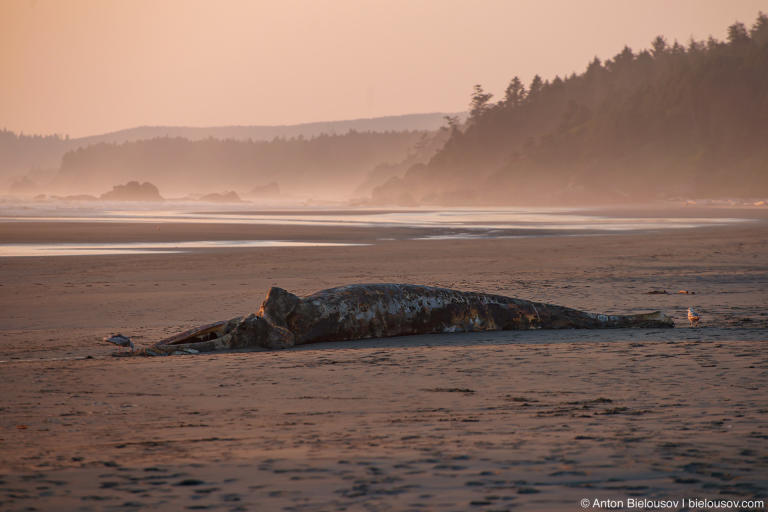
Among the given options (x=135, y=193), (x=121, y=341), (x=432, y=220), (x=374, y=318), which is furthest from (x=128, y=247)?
(x=135, y=193)

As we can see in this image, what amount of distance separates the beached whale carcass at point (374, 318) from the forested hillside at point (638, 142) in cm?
7584

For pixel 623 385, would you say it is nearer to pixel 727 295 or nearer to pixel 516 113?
pixel 727 295

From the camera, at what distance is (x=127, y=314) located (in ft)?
32.5

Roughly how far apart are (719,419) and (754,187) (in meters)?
81.4

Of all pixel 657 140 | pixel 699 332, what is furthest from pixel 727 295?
pixel 657 140

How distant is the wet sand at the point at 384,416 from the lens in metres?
3.43

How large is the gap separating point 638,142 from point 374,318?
90.9 metres

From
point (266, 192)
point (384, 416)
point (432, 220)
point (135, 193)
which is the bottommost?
point (384, 416)

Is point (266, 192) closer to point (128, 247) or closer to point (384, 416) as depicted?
point (128, 247)

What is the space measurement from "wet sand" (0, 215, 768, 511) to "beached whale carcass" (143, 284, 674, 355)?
249mm

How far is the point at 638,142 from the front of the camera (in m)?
93.3

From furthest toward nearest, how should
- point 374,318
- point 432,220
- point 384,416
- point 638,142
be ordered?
point 638,142 < point 432,220 < point 374,318 < point 384,416

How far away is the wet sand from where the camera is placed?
343cm

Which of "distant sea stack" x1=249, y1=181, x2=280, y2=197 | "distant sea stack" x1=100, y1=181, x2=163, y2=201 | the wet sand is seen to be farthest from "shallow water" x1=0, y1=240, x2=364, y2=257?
"distant sea stack" x1=249, y1=181, x2=280, y2=197
